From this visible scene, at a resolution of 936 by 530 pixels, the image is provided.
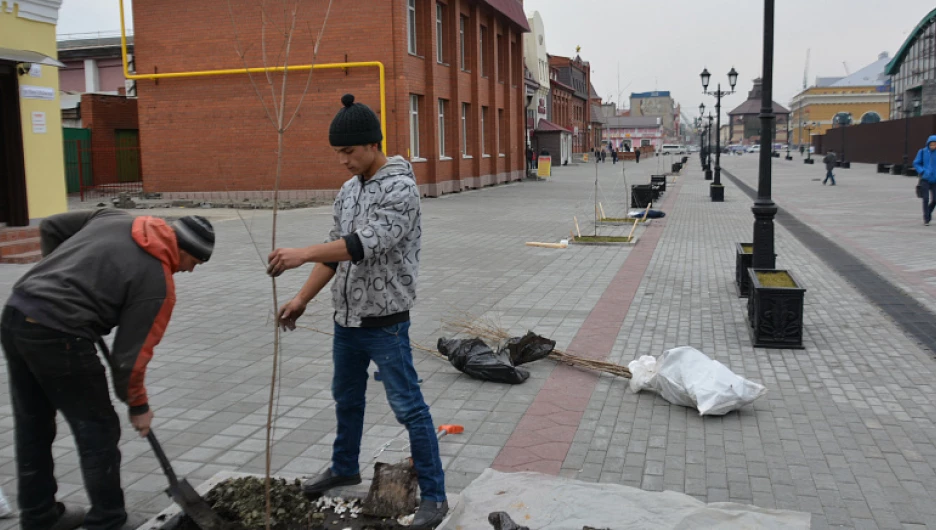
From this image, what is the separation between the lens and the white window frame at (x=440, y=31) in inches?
1149

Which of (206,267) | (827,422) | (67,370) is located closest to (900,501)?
(827,422)

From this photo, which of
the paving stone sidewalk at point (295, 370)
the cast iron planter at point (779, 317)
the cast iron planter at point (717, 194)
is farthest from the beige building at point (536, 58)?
the cast iron planter at point (779, 317)

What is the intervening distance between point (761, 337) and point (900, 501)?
337cm

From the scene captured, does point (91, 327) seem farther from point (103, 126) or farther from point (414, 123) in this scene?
point (103, 126)

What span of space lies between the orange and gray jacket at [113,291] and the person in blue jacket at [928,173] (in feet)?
54.0

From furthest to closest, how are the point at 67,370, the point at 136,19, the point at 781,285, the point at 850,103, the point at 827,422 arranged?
the point at 850,103, the point at 136,19, the point at 781,285, the point at 827,422, the point at 67,370

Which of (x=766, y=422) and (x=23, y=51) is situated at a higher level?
(x=23, y=51)

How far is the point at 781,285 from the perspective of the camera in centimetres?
788

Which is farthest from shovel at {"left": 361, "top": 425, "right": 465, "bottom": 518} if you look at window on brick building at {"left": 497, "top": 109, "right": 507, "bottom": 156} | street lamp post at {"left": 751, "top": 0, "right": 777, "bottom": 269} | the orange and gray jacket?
window on brick building at {"left": 497, "top": 109, "right": 507, "bottom": 156}

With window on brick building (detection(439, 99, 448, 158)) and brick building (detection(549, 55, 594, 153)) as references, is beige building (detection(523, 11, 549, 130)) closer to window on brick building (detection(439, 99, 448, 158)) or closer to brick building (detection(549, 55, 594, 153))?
brick building (detection(549, 55, 594, 153))

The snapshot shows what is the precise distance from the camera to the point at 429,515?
364cm

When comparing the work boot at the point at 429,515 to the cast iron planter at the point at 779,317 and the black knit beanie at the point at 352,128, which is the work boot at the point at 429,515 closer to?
the black knit beanie at the point at 352,128

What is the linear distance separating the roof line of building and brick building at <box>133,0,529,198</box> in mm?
46147

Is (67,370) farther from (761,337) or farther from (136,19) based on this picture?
(136,19)
